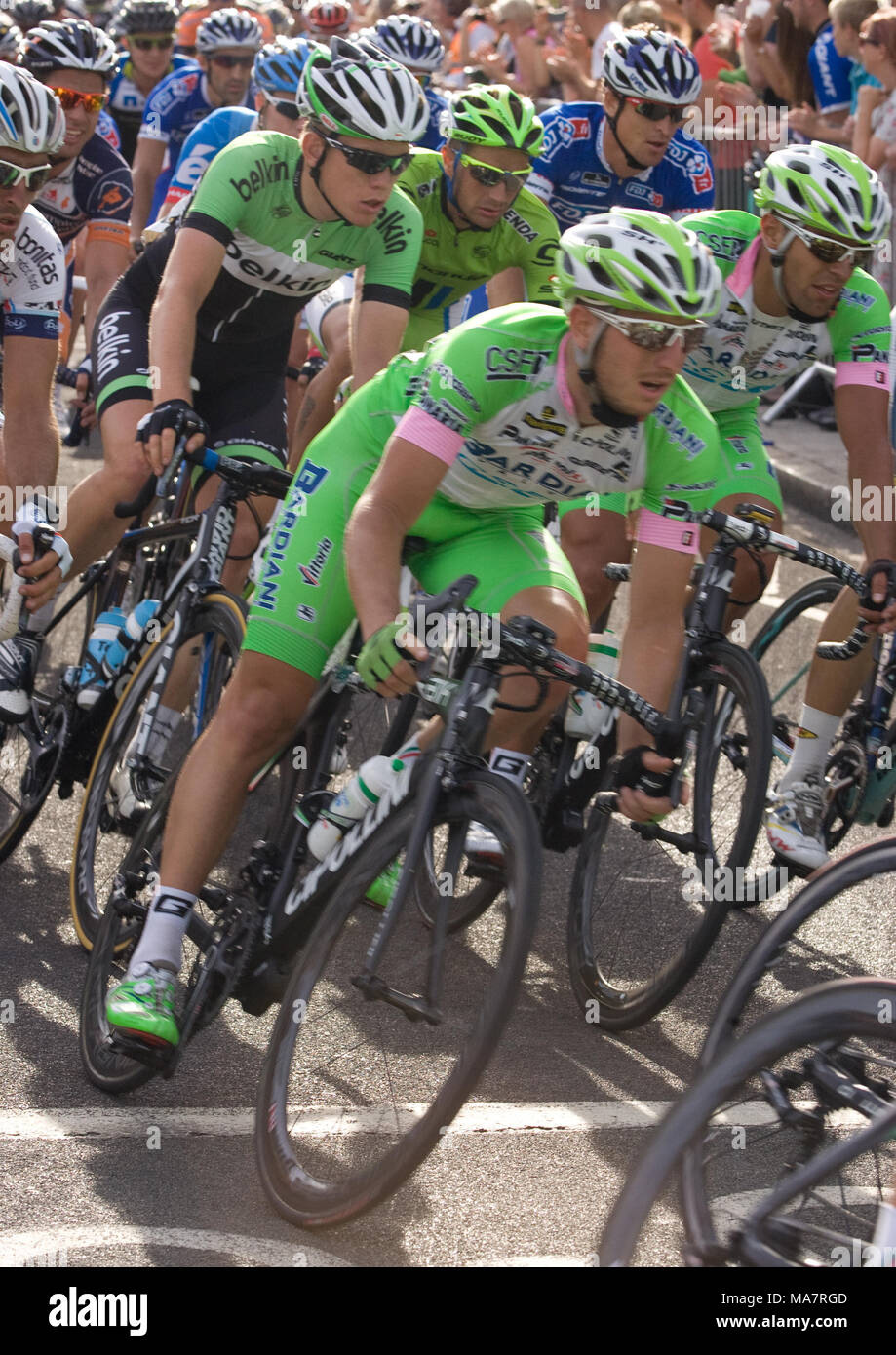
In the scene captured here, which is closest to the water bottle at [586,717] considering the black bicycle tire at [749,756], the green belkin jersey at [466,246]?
the black bicycle tire at [749,756]

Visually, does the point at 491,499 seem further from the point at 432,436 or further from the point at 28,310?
the point at 28,310

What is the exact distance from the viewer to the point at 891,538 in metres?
5.14

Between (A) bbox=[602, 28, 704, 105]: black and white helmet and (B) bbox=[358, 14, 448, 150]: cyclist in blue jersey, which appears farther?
(B) bbox=[358, 14, 448, 150]: cyclist in blue jersey

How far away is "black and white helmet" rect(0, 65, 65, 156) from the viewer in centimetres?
483

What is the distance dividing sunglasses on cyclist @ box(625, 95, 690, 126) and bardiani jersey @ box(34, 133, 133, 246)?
2346mm

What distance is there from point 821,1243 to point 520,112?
4713 mm

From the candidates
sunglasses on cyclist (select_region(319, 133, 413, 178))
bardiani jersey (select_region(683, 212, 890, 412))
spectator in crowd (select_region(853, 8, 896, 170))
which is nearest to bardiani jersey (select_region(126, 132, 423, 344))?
sunglasses on cyclist (select_region(319, 133, 413, 178))

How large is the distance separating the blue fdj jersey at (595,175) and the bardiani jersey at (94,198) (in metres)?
1.91

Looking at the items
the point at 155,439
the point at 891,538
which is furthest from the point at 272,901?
the point at 891,538

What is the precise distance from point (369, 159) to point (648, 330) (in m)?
1.60

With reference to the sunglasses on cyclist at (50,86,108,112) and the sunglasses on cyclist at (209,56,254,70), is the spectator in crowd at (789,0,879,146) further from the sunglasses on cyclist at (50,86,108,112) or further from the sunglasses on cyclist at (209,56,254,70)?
the sunglasses on cyclist at (50,86,108,112)

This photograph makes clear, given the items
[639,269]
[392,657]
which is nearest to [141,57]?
[639,269]

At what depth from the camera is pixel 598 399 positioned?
12.1 feet
